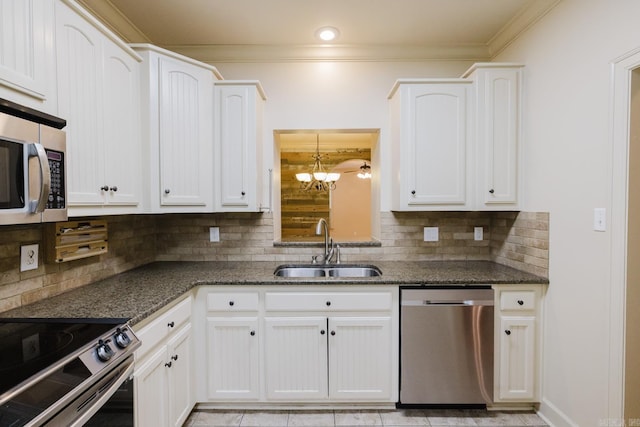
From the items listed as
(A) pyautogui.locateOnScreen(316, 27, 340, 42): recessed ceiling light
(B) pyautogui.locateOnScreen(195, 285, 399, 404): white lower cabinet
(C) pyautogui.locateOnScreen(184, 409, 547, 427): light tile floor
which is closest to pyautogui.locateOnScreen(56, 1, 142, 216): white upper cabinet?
(B) pyautogui.locateOnScreen(195, 285, 399, 404): white lower cabinet

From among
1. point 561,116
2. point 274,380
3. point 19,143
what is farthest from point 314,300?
point 561,116

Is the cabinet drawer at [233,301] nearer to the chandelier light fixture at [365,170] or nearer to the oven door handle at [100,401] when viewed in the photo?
the oven door handle at [100,401]

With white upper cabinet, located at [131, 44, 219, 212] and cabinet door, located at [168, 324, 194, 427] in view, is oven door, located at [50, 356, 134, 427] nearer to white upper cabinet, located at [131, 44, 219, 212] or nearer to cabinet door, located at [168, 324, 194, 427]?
cabinet door, located at [168, 324, 194, 427]

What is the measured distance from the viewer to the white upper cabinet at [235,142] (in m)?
2.26

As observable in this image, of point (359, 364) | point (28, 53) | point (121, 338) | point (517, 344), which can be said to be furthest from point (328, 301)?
point (28, 53)

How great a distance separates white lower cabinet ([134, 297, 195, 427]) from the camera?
1.42 meters

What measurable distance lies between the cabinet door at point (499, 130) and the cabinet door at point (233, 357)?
1925 millimetres

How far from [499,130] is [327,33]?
146cm

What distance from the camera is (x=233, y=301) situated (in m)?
2.00

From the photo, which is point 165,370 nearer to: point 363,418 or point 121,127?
point 363,418

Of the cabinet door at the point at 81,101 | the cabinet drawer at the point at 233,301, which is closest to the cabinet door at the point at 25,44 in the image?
the cabinet door at the point at 81,101

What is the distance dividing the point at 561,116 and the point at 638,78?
1.36ft

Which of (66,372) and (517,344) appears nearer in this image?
(66,372)

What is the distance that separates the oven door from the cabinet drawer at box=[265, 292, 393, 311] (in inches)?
34.7
